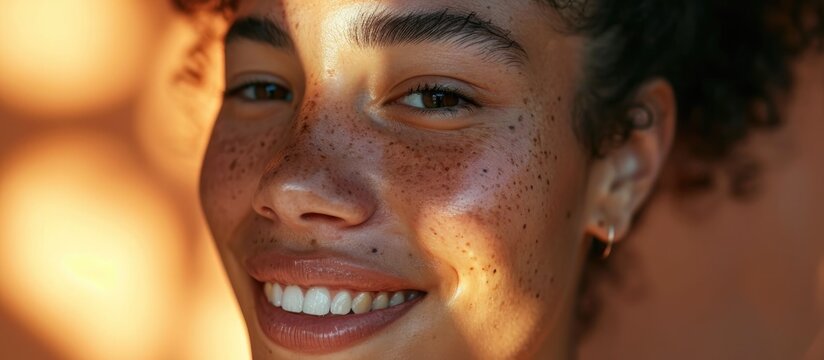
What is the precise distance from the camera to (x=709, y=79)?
75.2 inches

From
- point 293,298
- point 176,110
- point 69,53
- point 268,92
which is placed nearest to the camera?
point 293,298

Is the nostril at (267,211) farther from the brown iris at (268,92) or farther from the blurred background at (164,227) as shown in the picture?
the blurred background at (164,227)

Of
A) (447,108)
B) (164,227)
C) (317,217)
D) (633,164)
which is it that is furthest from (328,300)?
(164,227)

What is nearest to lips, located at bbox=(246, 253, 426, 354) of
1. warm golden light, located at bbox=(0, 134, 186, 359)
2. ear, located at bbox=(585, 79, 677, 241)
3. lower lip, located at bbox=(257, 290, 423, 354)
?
lower lip, located at bbox=(257, 290, 423, 354)

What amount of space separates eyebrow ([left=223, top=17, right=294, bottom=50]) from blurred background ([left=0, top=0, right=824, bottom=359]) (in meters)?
0.54

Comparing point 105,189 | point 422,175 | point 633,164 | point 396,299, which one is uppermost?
point 105,189

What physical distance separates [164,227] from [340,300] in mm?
782

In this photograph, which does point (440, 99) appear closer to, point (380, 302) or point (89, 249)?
point (380, 302)

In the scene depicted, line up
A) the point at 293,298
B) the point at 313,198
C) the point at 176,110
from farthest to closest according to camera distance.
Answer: the point at 176,110, the point at 293,298, the point at 313,198

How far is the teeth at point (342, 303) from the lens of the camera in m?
1.36

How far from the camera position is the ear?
1.54 metres

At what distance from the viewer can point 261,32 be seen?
1.44 metres

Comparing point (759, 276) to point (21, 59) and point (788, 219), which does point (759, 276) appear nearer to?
point (788, 219)

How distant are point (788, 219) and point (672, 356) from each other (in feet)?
1.06
